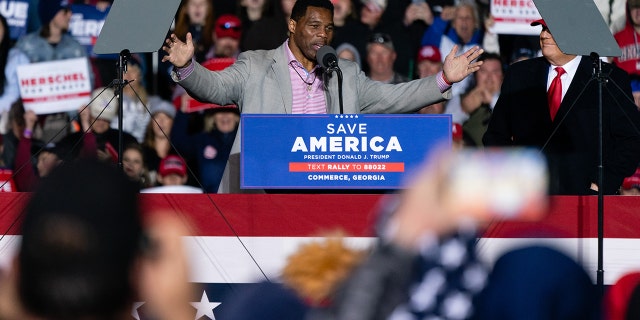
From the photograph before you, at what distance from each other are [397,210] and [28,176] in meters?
6.23

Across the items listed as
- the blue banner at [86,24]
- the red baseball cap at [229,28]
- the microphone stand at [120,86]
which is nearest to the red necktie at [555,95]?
the microphone stand at [120,86]

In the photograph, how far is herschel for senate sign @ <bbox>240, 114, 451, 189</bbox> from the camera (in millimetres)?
5500

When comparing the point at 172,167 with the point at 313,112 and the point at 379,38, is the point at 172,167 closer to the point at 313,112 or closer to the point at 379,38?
the point at 379,38

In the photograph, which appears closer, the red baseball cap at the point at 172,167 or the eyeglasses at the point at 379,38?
the red baseball cap at the point at 172,167

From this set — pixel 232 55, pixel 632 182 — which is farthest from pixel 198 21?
pixel 632 182

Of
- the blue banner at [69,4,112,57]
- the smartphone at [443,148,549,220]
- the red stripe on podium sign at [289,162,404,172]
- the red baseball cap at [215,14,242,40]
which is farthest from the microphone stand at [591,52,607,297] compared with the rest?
the blue banner at [69,4,112,57]

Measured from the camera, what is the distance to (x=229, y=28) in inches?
382

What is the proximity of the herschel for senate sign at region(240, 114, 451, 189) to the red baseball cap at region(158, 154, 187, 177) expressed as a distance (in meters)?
3.37

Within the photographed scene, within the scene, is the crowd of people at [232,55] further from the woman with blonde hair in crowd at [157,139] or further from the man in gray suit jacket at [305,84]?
the man in gray suit jacket at [305,84]

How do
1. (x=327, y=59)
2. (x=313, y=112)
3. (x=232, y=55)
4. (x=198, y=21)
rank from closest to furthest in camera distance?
(x=327, y=59), (x=313, y=112), (x=232, y=55), (x=198, y=21)

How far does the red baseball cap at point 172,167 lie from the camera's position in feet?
29.1

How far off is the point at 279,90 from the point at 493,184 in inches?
169

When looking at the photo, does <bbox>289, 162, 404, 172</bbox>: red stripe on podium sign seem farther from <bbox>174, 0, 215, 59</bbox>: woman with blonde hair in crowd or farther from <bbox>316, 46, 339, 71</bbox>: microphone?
<bbox>174, 0, 215, 59</bbox>: woman with blonde hair in crowd

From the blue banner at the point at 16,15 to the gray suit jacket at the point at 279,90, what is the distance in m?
4.34
